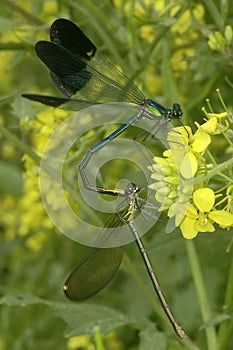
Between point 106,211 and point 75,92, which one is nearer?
point 75,92

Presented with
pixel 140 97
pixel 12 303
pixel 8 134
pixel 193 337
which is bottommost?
pixel 193 337

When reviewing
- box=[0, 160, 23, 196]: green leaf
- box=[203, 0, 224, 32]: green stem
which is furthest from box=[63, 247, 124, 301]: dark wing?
box=[0, 160, 23, 196]: green leaf

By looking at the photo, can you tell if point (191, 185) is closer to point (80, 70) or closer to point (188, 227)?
point (188, 227)

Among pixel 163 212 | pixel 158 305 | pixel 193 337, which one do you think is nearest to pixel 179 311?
pixel 193 337

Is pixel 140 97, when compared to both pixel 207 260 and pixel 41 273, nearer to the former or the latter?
pixel 207 260

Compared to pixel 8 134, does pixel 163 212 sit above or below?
below

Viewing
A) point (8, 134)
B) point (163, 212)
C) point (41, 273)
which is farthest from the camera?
point (41, 273)

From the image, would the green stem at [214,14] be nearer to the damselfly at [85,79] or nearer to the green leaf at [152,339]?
the damselfly at [85,79]

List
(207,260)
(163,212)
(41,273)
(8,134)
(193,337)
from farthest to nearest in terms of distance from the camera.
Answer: (41,273) < (193,337) < (207,260) < (8,134) < (163,212)
